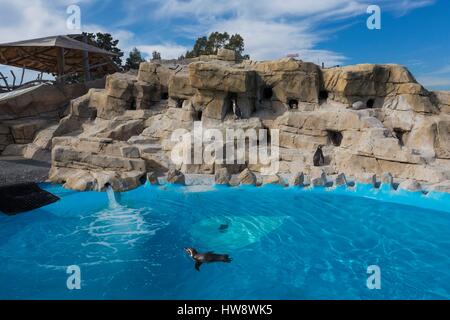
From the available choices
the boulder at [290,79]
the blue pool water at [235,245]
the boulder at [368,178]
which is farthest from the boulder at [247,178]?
the boulder at [290,79]

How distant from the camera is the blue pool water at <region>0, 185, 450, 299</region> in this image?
5.18 m

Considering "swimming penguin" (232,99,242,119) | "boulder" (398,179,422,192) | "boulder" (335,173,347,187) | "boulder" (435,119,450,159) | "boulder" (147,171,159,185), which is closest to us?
"boulder" (398,179,422,192)

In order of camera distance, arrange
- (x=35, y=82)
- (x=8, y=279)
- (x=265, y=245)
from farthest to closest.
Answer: (x=35, y=82) → (x=265, y=245) → (x=8, y=279)

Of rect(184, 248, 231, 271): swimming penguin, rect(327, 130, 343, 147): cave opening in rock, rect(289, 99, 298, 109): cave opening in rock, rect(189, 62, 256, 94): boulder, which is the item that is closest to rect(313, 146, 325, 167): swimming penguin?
rect(327, 130, 343, 147): cave opening in rock

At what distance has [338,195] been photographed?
10336 mm

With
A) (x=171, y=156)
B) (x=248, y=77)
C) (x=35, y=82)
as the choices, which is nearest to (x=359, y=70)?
(x=248, y=77)

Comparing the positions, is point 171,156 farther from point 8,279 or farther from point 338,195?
point 8,279

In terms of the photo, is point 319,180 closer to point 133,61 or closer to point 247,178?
point 247,178

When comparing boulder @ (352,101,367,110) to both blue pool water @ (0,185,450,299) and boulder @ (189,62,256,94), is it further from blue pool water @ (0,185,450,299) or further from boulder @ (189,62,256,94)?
blue pool water @ (0,185,450,299)

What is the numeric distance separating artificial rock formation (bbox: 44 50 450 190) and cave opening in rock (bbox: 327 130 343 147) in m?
0.05

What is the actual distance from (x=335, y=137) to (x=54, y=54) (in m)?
18.3

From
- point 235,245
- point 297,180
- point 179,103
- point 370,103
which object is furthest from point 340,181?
point 179,103

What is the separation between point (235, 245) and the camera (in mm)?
6789
